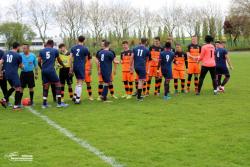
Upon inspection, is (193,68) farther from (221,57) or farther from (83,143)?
(83,143)

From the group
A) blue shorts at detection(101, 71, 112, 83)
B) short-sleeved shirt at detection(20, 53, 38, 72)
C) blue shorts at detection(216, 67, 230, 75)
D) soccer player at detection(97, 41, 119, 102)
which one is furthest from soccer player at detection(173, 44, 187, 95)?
short-sleeved shirt at detection(20, 53, 38, 72)

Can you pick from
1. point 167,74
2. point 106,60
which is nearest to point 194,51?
point 167,74

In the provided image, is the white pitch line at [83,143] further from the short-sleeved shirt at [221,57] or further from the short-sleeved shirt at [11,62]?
the short-sleeved shirt at [221,57]

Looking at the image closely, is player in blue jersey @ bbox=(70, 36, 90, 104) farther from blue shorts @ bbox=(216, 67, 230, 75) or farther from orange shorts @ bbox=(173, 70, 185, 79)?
blue shorts @ bbox=(216, 67, 230, 75)

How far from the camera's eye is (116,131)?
8734 millimetres

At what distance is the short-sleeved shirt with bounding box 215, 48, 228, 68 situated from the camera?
1563cm

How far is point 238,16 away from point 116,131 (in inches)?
2877

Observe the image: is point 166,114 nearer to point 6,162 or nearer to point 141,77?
point 141,77

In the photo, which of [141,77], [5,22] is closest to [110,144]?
[141,77]

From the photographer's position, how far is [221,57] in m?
15.6

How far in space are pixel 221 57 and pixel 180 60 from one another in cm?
175

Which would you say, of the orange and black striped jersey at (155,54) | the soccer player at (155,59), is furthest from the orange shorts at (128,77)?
the orange and black striped jersey at (155,54)

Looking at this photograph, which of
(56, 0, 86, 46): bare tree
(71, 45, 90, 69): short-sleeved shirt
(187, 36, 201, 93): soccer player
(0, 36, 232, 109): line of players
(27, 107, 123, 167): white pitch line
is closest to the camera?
(27, 107, 123, 167): white pitch line

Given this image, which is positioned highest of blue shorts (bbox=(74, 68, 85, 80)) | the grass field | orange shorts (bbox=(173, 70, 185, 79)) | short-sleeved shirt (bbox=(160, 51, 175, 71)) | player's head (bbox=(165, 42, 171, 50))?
player's head (bbox=(165, 42, 171, 50))
